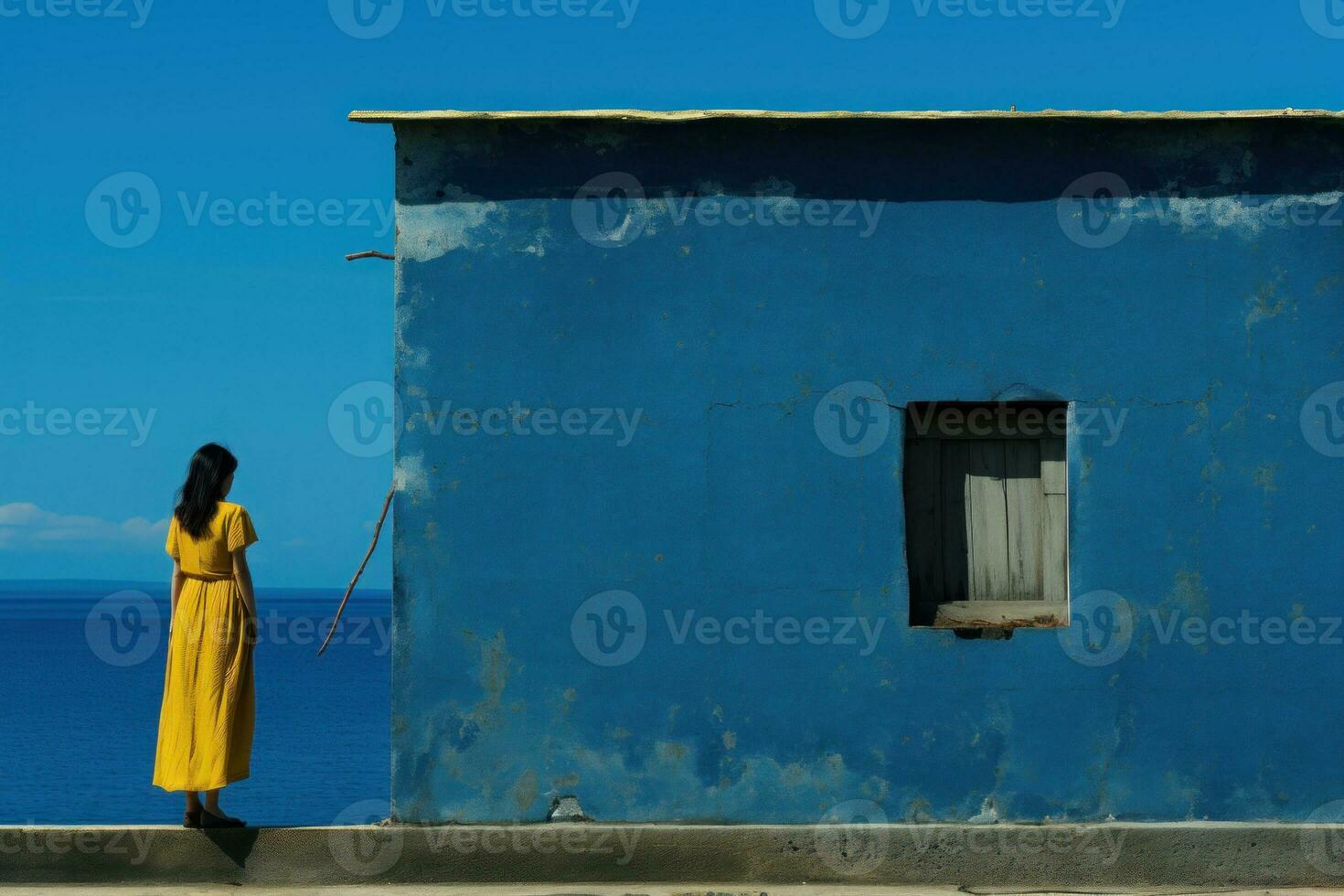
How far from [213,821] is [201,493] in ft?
5.51

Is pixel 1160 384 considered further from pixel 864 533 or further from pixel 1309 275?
pixel 864 533

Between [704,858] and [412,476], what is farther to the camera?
[412,476]

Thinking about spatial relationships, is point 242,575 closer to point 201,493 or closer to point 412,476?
point 201,493

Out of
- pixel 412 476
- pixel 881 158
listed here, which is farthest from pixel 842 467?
pixel 412 476

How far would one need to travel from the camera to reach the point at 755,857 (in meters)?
7.27

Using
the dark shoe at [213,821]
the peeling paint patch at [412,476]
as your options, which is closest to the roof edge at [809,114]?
the peeling paint patch at [412,476]

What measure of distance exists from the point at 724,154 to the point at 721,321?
890 millimetres

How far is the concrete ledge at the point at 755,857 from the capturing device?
723 centimetres

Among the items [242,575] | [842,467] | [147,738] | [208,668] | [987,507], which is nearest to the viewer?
[208,668]

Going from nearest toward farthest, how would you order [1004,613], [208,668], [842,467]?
[208,668] < [842,467] < [1004,613]

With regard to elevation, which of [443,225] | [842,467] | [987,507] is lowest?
[987,507]

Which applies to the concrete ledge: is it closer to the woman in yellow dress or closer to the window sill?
the woman in yellow dress

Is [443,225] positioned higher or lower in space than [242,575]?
higher

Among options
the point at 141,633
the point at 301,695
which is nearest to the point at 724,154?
the point at 301,695
